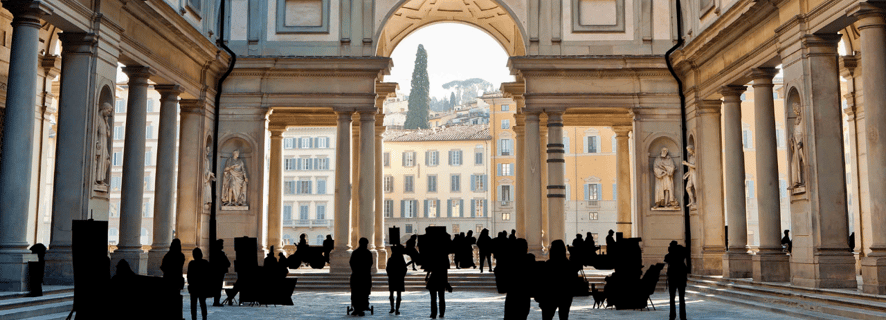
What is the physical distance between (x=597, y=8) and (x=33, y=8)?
15.7 meters

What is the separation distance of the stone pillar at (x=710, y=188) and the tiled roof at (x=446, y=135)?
42796 mm

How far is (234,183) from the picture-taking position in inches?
950

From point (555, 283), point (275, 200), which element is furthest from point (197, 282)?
point (275, 200)

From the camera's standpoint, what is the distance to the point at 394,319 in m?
14.6

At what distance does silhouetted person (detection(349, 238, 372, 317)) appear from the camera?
15.0 metres

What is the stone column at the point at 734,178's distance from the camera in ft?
68.9

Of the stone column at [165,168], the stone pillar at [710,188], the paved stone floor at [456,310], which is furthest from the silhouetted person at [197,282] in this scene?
the stone pillar at [710,188]

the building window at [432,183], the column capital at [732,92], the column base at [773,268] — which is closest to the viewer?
the column base at [773,268]

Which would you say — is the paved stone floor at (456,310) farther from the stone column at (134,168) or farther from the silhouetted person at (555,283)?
the silhouetted person at (555,283)

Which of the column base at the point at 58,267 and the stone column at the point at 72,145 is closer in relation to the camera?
the column base at the point at 58,267

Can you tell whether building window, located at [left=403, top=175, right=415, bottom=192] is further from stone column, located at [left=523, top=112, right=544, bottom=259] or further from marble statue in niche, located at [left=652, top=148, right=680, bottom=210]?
marble statue in niche, located at [left=652, top=148, right=680, bottom=210]

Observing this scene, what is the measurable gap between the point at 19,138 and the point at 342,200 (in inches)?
421

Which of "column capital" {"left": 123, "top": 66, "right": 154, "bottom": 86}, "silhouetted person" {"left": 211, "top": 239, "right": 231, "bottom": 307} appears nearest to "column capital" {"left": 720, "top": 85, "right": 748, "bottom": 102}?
"silhouetted person" {"left": 211, "top": 239, "right": 231, "bottom": 307}

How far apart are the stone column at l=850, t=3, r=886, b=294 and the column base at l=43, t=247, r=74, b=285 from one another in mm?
14168
